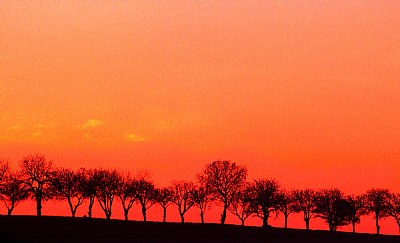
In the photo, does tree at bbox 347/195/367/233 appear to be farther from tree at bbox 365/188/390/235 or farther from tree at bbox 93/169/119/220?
tree at bbox 93/169/119/220

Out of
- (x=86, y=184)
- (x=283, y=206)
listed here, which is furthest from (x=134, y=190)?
(x=283, y=206)

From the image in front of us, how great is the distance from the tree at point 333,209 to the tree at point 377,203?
7482 millimetres

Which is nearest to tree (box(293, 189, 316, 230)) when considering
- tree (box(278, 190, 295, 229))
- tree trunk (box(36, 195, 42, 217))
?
tree (box(278, 190, 295, 229))

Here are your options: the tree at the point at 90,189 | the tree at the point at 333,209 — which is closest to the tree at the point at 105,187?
the tree at the point at 90,189

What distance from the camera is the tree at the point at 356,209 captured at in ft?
520

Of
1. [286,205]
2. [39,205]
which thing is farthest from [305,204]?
[39,205]

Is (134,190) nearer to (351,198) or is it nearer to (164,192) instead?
(164,192)

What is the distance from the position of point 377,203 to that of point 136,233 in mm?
86454

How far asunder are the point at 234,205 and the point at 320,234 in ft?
93.1

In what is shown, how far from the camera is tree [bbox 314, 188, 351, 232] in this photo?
156750 mm

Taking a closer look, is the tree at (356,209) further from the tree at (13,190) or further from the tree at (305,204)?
the tree at (13,190)

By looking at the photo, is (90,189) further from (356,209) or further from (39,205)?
(356,209)

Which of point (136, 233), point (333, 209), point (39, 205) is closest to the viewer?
point (136, 233)

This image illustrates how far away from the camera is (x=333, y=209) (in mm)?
158625
